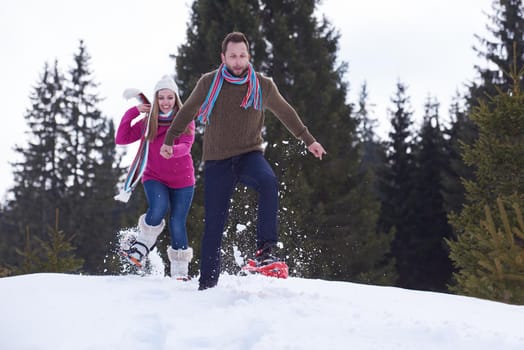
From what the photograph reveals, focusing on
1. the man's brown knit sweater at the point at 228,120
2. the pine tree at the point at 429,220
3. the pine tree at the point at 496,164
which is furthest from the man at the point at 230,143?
the pine tree at the point at 429,220

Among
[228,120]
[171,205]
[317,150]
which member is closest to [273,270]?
[317,150]

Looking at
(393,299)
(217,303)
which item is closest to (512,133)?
(393,299)

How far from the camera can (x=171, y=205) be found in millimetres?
5500

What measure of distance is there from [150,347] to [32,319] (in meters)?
1.01

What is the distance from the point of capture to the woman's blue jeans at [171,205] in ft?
17.4

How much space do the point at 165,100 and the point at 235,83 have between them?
54.9 inches

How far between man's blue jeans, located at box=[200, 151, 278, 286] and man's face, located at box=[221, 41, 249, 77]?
0.65 metres

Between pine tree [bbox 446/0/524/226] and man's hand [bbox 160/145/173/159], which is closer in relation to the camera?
man's hand [bbox 160/145/173/159]

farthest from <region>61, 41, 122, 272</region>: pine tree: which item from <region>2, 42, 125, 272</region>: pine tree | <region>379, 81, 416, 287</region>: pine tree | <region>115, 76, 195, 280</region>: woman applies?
<region>115, 76, 195, 280</region>: woman

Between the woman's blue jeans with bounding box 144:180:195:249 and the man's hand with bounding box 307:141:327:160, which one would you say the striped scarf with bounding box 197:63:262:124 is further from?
the woman's blue jeans with bounding box 144:180:195:249

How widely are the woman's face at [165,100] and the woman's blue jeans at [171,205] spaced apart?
719mm

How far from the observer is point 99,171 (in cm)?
3020

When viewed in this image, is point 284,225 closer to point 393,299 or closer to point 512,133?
point 512,133

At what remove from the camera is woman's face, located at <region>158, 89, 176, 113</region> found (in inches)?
213
